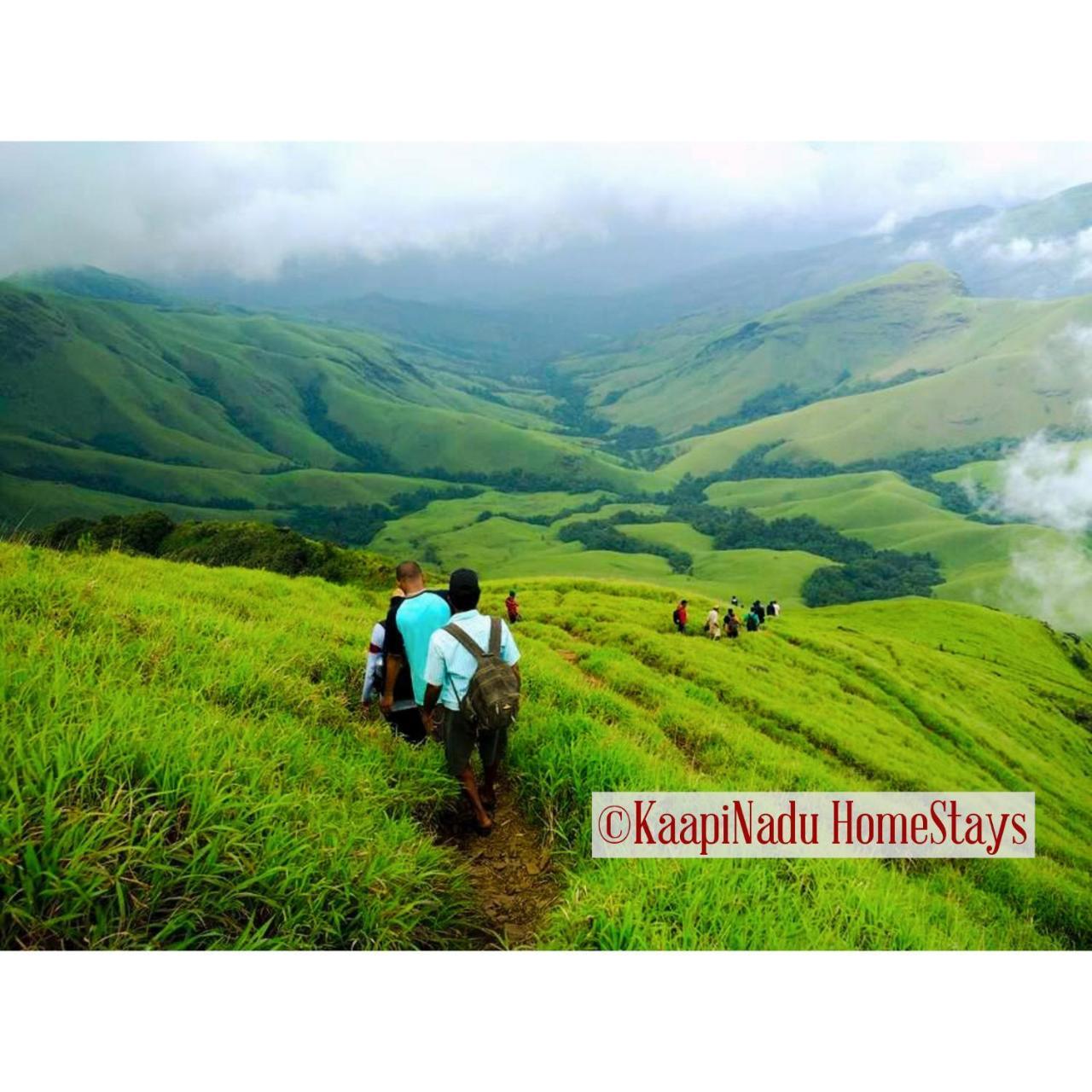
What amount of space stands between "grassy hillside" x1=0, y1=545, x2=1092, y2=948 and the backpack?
0.72 metres

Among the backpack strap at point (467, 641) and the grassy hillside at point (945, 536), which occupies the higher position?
the grassy hillside at point (945, 536)

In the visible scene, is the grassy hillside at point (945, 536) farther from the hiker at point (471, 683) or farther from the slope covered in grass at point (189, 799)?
the slope covered in grass at point (189, 799)

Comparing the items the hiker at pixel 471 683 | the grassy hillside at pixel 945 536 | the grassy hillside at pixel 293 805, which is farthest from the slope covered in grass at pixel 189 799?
the grassy hillside at pixel 945 536

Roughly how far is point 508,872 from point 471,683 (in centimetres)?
129

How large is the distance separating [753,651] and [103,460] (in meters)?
212

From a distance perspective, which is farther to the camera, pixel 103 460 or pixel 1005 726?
pixel 103 460

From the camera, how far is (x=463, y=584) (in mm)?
4504

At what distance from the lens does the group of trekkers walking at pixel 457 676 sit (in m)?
4.35

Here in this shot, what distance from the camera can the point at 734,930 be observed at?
11.5 feet

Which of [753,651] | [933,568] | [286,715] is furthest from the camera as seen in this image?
[933,568]

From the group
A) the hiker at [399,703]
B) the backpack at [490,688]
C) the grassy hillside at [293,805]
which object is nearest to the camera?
the grassy hillside at [293,805]

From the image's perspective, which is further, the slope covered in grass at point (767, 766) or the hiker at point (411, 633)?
the hiker at point (411, 633)

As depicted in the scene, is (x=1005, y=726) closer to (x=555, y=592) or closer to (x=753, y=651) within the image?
(x=753, y=651)

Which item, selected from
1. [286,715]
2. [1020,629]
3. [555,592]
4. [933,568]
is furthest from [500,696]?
[933,568]
